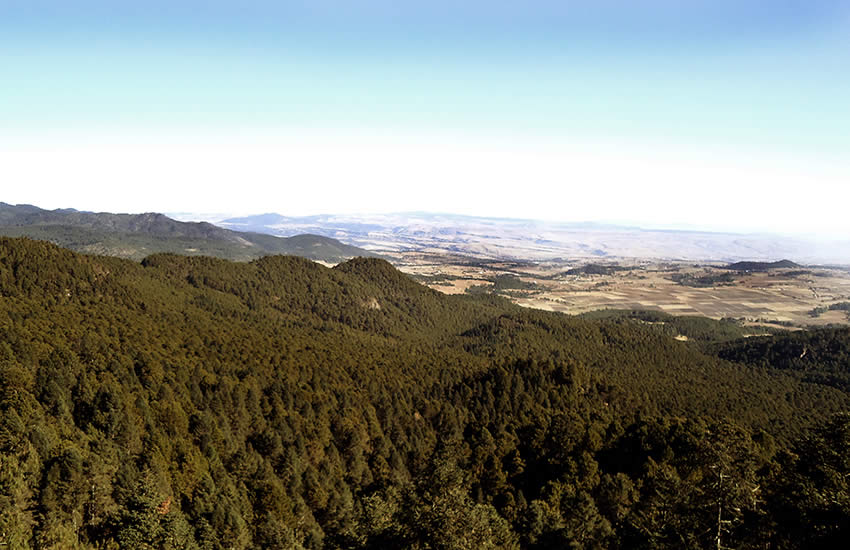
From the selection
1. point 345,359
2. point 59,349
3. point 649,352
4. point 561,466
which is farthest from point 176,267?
point 649,352

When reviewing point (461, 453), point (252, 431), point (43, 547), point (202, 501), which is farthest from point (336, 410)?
point (43, 547)

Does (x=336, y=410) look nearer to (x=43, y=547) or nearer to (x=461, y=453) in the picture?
(x=461, y=453)

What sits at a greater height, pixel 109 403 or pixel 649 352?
pixel 109 403

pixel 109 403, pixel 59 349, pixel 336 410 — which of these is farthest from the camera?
pixel 336 410

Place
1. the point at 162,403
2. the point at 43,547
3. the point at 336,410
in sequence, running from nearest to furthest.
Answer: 1. the point at 43,547
2. the point at 162,403
3. the point at 336,410

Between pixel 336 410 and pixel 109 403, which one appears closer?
pixel 109 403

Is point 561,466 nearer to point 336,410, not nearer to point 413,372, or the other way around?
point 336,410

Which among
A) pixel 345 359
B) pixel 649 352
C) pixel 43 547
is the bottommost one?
pixel 649 352
